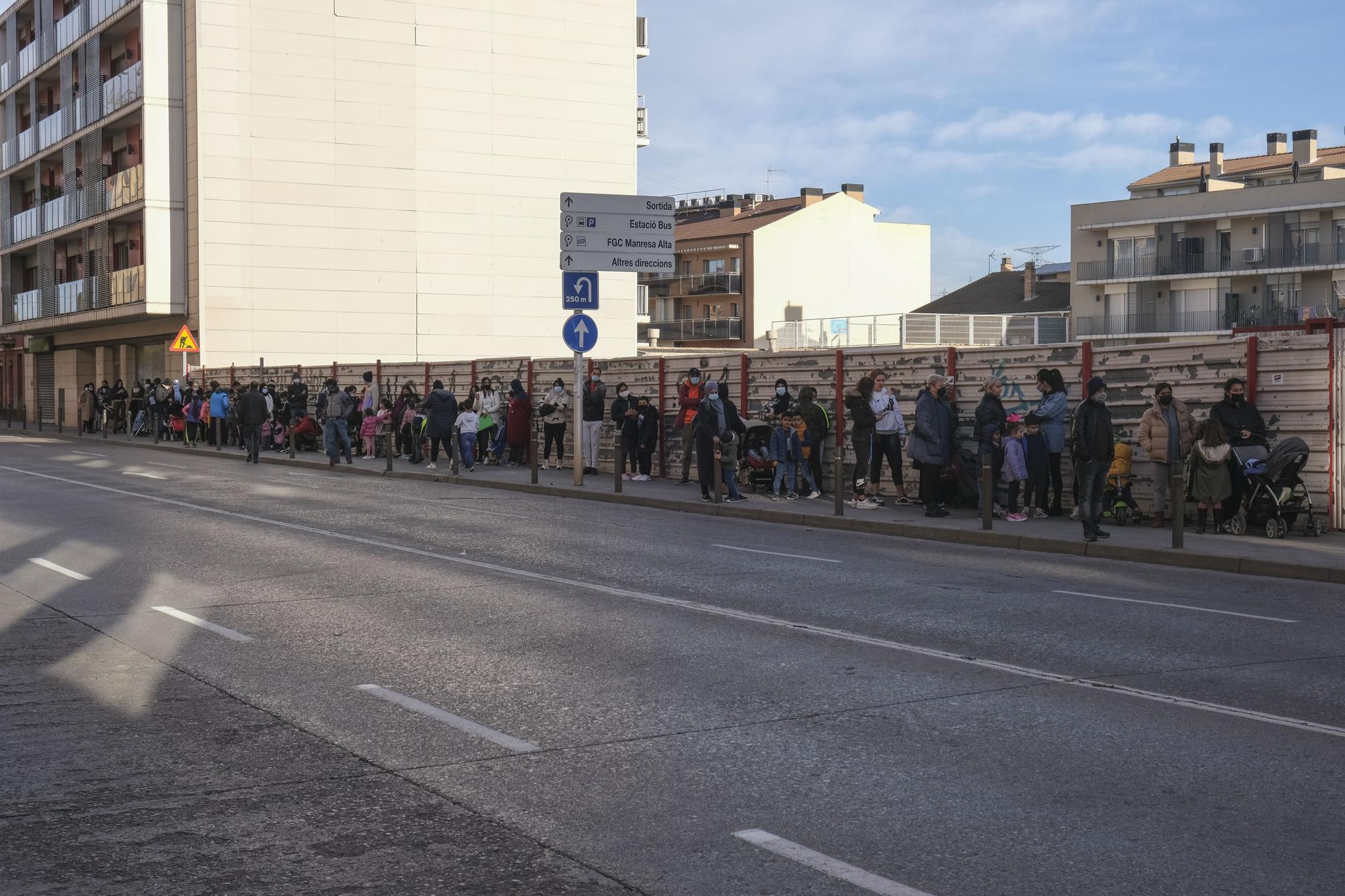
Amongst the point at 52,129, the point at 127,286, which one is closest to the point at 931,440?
the point at 127,286

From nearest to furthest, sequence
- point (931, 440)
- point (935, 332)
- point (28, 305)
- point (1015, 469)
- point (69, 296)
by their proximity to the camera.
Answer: point (1015, 469) → point (931, 440) → point (935, 332) → point (69, 296) → point (28, 305)

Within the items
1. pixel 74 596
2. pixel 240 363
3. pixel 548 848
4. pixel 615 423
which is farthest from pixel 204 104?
pixel 548 848

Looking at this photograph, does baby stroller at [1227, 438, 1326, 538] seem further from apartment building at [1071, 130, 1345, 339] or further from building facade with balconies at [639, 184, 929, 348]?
building facade with balconies at [639, 184, 929, 348]

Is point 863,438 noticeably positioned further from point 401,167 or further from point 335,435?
point 401,167

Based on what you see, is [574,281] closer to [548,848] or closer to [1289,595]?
[1289,595]

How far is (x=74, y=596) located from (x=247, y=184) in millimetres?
40081

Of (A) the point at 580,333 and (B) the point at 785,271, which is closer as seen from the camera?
(A) the point at 580,333

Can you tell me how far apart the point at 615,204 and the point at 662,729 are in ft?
57.8

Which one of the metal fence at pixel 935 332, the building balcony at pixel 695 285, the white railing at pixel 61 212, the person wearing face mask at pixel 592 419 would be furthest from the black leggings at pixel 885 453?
the building balcony at pixel 695 285

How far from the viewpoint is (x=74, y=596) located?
1091 centimetres

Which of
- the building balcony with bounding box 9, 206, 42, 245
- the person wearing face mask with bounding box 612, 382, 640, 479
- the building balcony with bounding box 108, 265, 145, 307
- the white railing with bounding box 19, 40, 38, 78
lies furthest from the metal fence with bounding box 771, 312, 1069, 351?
the white railing with bounding box 19, 40, 38, 78

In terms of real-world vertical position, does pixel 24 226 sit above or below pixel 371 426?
above

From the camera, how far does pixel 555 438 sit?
28000mm

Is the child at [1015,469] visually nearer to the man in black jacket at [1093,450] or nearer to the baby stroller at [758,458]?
the man in black jacket at [1093,450]
